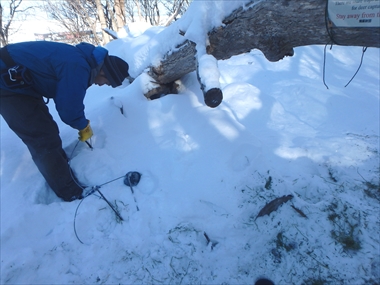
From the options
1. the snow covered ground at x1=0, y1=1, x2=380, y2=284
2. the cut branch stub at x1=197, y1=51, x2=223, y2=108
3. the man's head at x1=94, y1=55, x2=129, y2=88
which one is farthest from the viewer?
the man's head at x1=94, y1=55, x2=129, y2=88

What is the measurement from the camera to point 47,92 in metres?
Result: 2.45

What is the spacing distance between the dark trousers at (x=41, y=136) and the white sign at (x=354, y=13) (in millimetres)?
2953

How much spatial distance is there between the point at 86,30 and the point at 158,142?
55.8 feet

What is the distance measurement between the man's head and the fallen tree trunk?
3.35ft

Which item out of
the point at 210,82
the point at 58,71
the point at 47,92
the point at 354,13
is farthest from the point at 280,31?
the point at 47,92

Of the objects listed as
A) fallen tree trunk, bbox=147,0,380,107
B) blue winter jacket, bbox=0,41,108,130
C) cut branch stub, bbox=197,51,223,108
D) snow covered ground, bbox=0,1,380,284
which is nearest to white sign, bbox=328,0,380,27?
fallen tree trunk, bbox=147,0,380,107

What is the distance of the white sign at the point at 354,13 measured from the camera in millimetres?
1763

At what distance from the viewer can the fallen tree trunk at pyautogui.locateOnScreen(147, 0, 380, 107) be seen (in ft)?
6.64

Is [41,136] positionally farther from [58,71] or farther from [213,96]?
[213,96]

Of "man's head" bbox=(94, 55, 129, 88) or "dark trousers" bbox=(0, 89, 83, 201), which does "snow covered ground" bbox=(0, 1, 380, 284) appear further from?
"man's head" bbox=(94, 55, 129, 88)

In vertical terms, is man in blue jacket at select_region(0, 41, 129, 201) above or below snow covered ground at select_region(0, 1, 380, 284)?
above

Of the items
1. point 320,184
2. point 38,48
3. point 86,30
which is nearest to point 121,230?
point 38,48

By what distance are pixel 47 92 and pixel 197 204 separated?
6.53ft

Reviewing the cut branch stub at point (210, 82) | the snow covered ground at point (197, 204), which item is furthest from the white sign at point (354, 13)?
the snow covered ground at point (197, 204)
